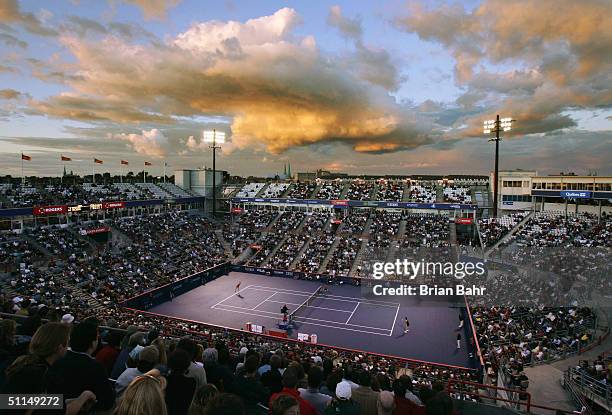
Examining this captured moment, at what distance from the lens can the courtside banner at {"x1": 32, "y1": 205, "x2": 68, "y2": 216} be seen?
36222 mm

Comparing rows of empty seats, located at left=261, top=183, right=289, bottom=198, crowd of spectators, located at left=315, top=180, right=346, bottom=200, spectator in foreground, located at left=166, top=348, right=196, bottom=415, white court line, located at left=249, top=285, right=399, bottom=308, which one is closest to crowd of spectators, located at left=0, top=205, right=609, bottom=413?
spectator in foreground, located at left=166, top=348, right=196, bottom=415

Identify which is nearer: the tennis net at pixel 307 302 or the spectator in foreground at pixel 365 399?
the spectator in foreground at pixel 365 399

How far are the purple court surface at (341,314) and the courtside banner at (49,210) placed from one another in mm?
18010

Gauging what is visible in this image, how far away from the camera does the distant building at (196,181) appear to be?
64312 mm

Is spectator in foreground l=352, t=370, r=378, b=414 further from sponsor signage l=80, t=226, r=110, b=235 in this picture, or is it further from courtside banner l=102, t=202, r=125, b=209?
courtside banner l=102, t=202, r=125, b=209

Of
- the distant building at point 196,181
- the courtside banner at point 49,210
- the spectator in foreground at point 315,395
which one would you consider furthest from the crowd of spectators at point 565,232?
the distant building at point 196,181

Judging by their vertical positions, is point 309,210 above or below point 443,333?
above

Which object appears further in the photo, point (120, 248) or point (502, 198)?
point (502, 198)

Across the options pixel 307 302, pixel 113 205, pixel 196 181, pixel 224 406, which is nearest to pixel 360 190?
pixel 307 302

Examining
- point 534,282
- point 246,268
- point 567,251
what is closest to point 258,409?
point 534,282

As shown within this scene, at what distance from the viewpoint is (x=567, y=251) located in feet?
89.6

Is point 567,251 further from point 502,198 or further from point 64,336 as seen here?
point 64,336

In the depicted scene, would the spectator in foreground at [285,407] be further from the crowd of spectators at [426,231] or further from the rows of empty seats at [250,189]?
the rows of empty seats at [250,189]

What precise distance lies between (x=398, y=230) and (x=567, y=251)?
21.1 metres
